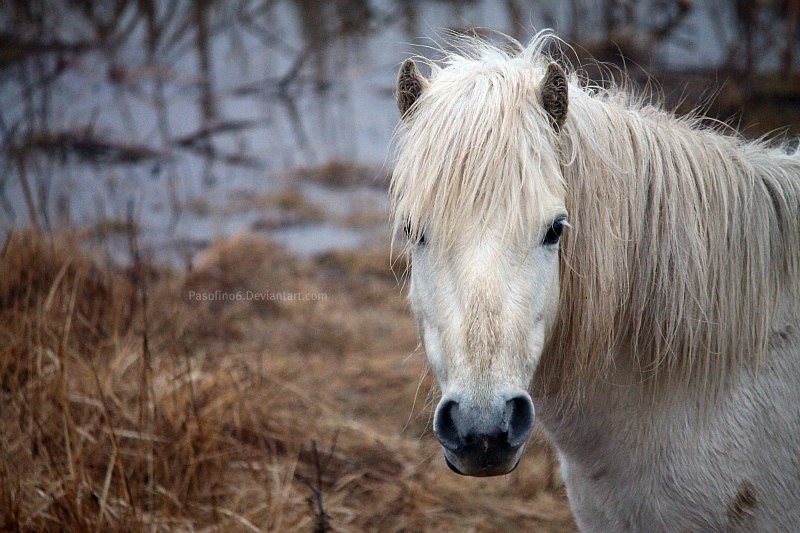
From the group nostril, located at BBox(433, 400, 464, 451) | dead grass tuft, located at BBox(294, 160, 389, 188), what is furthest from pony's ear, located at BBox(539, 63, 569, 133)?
dead grass tuft, located at BBox(294, 160, 389, 188)

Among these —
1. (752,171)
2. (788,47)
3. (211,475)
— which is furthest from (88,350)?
(788,47)

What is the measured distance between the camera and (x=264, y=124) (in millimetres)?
6312

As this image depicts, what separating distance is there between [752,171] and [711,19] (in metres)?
5.24

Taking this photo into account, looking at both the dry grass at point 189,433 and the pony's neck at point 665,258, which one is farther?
the dry grass at point 189,433

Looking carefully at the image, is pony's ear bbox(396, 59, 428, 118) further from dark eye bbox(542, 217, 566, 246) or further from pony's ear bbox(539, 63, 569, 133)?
dark eye bbox(542, 217, 566, 246)

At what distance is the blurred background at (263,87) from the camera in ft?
16.3

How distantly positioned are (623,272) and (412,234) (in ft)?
1.76

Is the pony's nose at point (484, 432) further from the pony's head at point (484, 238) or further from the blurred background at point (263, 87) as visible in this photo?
the blurred background at point (263, 87)

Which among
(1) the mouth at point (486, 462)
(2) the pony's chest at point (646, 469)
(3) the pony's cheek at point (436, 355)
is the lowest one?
(2) the pony's chest at point (646, 469)

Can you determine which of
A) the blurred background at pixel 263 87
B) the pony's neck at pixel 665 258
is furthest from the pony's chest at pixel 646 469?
the blurred background at pixel 263 87

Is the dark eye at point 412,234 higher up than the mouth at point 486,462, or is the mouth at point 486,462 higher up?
the dark eye at point 412,234

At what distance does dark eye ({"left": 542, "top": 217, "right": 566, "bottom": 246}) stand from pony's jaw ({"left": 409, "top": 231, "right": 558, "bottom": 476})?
0.03m

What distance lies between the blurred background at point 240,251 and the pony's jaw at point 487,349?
0.65m

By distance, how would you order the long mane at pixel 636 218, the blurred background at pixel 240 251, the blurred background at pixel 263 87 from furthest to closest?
the blurred background at pixel 263 87 < the blurred background at pixel 240 251 < the long mane at pixel 636 218
